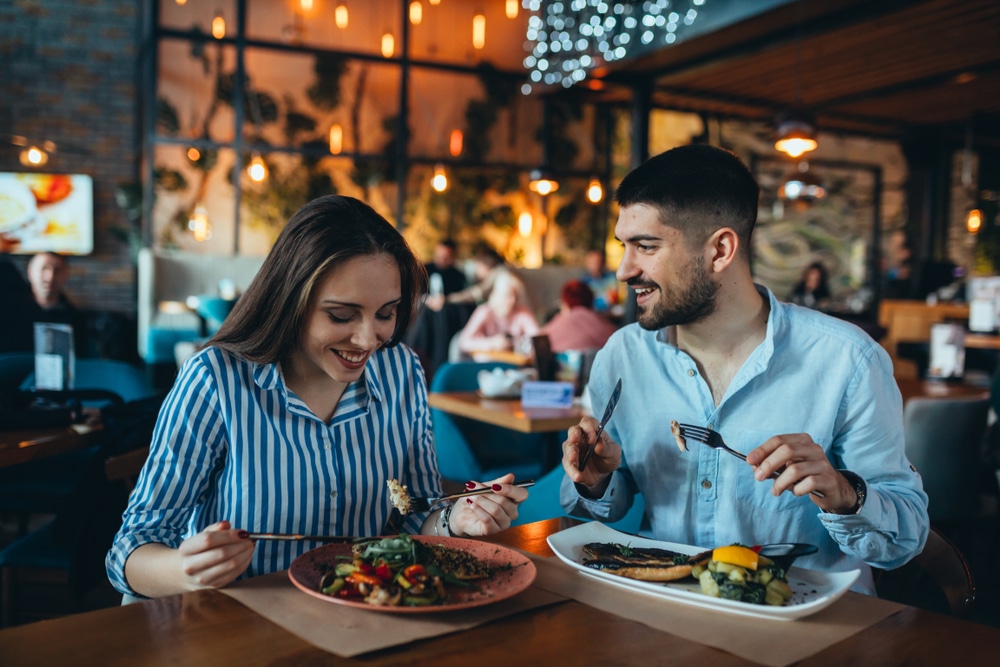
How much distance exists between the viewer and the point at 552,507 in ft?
6.83

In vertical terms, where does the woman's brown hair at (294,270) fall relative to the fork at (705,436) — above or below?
above

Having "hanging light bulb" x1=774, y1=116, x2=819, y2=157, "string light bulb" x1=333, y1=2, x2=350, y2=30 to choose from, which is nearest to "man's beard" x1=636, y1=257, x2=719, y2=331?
"hanging light bulb" x1=774, y1=116, x2=819, y2=157

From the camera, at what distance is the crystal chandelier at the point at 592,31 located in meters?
7.74

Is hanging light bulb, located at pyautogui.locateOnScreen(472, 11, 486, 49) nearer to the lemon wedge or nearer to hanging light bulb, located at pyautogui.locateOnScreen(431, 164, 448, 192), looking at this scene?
hanging light bulb, located at pyautogui.locateOnScreen(431, 164, 448, 192)

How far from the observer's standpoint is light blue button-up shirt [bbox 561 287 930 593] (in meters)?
1.63

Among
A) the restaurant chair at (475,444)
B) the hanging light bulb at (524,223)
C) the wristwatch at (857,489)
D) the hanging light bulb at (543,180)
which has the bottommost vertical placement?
the restaurant chair at (475,444)

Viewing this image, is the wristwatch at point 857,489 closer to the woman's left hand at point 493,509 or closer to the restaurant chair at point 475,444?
the woman's left hand at point 493,509

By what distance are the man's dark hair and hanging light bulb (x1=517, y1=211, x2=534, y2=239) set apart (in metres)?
10.5

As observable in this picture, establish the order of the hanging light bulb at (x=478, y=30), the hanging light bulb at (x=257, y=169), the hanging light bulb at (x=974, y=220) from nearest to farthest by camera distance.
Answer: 1. the hanging light bulb at (x=257, y=169)
2. the hanging light bulb at (x=478, y=30)
3. the hanging light bulb at (x=974, y=220)

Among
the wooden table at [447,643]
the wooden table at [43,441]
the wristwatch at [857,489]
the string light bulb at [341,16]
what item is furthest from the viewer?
the string light bulb at [341,16]

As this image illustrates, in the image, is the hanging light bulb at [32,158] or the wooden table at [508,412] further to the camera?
the hanging light bulb at [32,158]

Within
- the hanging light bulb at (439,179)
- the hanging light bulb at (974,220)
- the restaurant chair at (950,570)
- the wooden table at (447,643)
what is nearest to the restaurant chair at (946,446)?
the restaurant chair at (950,570)

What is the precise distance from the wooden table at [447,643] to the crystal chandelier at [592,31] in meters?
7.14

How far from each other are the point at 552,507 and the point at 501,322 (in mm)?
4022
